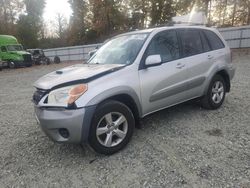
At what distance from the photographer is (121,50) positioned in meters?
4.19

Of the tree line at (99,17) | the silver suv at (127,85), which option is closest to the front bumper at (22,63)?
the tree line at (99,17)

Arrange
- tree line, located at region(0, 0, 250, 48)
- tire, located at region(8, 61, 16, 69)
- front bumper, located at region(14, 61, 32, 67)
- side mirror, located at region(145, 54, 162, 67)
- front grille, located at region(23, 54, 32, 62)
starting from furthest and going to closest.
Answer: tree line, located at region(0, 0, 250, 48) < front grille, located at region(23, 54, 32, 62) < front bumper, located at region(14, 61, 32, 67) < tire, located at region(8, 61, 16, 69) < side mirror, located at region(145, 54, 162, 67)

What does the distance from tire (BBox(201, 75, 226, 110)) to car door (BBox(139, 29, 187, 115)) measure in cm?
82

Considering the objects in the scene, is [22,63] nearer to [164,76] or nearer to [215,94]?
[215,94]

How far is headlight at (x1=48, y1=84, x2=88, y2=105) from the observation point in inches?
121

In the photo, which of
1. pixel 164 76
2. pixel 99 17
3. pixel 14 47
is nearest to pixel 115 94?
pixel 164 76

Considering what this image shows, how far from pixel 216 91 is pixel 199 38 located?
4.08ft

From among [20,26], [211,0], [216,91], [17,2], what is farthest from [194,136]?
[17,2]

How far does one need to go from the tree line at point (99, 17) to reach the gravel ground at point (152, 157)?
19889mm

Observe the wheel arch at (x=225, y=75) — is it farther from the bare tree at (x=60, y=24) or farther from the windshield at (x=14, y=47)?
the bare tree at (x=60, y=24)

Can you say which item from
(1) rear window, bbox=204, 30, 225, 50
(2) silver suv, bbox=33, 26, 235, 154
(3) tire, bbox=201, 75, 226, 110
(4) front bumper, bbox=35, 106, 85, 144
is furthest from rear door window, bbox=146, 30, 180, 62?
(4) front bumper, bbox=35, 106, 85, 144

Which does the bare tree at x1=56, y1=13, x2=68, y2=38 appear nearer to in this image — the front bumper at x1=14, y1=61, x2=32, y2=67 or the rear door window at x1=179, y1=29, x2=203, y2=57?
the front bumper at x1=14, y1=61, x2=32, y2=67

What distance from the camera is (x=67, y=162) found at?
11.2 feet

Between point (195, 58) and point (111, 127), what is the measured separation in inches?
89.3
